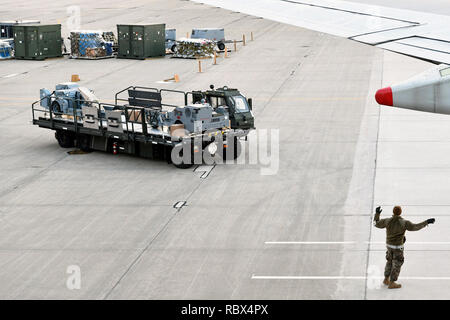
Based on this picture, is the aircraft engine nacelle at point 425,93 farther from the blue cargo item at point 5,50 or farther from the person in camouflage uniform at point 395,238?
the blue cargo item at point 5,50

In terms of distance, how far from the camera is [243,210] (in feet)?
71.1

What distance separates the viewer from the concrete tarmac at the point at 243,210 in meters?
16.7

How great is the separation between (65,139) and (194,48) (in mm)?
26109

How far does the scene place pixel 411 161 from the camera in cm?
2644

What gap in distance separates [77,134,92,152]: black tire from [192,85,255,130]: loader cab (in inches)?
161

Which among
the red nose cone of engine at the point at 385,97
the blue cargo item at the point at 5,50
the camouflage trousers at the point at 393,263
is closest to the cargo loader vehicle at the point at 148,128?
the red nose cone of engine at the point at 385,97

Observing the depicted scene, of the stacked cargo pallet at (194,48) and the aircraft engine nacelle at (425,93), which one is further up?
the aircraft engine nacelle at (425,93)

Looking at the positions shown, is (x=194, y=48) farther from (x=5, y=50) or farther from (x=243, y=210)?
(x=243, y=210)

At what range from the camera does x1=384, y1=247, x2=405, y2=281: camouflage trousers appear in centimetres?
1583

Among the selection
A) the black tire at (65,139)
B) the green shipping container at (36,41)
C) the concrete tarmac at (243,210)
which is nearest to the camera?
the concrete tarmac at (243,210)

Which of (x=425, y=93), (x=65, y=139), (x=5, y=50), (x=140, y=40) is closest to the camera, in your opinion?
(x=425, y=93)

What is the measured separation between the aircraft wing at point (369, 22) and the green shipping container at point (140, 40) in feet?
129
